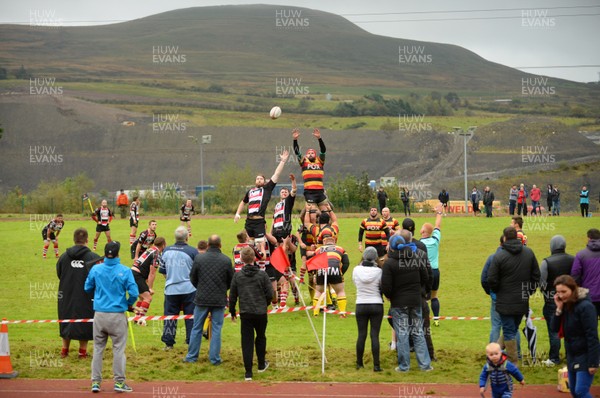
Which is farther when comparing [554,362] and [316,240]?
[316,240]

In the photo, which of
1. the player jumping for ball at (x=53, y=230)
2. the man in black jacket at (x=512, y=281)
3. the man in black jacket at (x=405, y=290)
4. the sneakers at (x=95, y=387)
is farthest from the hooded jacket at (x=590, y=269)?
the player jumping for ball at (x=53, y=230)

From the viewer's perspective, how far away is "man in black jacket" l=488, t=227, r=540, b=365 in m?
14.1

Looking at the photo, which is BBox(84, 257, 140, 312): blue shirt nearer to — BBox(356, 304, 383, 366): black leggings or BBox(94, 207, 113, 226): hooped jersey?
BBox(356, 304, 383, 366): black leggings

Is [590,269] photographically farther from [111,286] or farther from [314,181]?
[314,181]

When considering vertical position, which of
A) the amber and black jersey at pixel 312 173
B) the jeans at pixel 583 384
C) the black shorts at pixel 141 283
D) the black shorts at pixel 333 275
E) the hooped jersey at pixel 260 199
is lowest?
the jeans at pixel 583 384

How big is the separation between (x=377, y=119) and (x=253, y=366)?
128749 millimetres

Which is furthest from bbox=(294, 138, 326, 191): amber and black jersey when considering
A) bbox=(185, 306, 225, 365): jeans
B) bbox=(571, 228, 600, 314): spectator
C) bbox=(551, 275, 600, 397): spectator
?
bbox=(551, 275, 600, 397): spectator

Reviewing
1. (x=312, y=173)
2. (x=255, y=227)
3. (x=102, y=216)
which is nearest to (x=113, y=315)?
(x=255, y=227)

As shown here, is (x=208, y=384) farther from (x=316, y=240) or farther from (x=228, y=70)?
(x=228, y=70)

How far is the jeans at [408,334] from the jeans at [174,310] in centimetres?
420

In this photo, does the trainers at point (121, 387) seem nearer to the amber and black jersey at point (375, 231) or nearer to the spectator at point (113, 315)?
the spectator at point (113, 315)

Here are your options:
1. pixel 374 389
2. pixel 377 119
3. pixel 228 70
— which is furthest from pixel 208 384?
pixel 228 70

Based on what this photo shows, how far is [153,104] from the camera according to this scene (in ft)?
507

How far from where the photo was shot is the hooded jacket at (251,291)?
14477 millimetres
